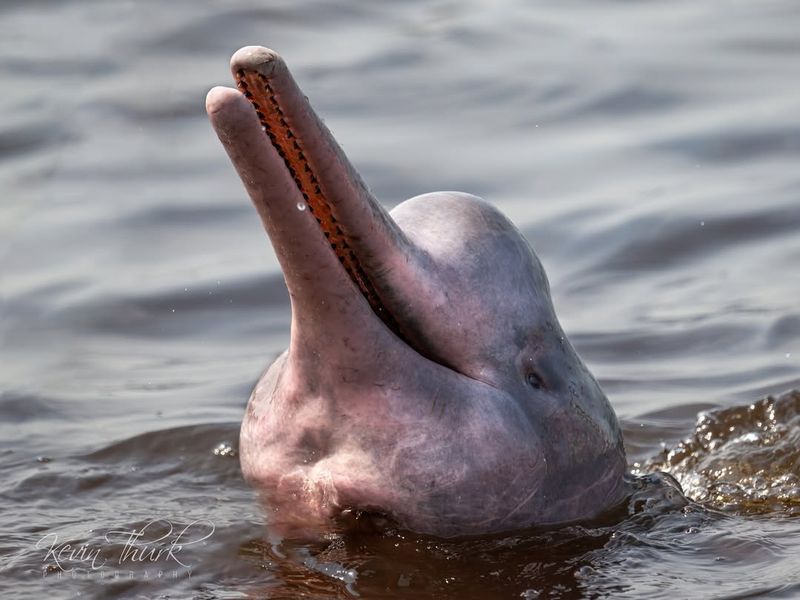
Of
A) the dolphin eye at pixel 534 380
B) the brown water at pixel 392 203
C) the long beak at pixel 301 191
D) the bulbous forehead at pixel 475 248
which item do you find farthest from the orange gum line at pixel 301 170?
the brown water at pixel 392 203

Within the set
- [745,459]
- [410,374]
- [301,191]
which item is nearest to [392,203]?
[745,459]

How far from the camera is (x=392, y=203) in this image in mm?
9641

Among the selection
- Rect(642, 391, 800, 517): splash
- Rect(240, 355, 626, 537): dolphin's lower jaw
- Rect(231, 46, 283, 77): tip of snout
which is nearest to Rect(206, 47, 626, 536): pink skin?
Rect(240, 355, 626, 537): dolphin's lower jaw

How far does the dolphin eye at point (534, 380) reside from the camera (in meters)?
A: 4.81

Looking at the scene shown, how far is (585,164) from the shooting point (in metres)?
10.3

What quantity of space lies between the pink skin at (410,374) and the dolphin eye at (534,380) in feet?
0.06

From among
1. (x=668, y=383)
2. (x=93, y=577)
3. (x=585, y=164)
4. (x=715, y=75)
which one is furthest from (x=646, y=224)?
(x=93, y=577)

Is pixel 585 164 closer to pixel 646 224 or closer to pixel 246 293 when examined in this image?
pixel 646 224

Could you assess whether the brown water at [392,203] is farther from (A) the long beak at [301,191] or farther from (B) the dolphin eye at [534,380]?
(A) the long beak at [301,191]

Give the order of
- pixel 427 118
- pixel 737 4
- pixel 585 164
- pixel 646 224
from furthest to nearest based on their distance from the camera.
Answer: pixel 737 4 → pixel 427 118 → pixel 585 164 → pixel 646 224

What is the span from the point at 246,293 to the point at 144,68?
15.3 ft

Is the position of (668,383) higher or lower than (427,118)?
lower

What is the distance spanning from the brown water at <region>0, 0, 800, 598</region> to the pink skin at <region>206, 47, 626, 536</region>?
0.59ft

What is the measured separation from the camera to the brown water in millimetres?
4742
